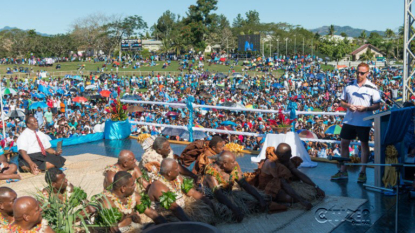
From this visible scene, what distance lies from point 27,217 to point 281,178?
2955 millimetres

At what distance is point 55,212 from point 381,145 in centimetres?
405

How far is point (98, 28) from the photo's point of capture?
76125mm

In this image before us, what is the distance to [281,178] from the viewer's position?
5.18 metres

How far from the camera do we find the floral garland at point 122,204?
13.2 ft

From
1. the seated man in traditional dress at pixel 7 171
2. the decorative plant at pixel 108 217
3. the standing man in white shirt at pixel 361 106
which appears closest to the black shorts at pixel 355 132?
the standing man in white shirt at pixel 361 106

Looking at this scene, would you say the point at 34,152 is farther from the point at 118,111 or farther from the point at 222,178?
the point at 222,178

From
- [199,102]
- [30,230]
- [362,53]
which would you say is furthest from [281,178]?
[362,53]

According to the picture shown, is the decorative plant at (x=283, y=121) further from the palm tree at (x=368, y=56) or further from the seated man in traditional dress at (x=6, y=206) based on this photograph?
the palm tree at (x=368, y=56)

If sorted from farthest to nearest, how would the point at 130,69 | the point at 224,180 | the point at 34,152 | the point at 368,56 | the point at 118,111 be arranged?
the point at 368,56 < the point at 130,69 < the point at 118,111 < the point at 34,152 < the point at 224,180

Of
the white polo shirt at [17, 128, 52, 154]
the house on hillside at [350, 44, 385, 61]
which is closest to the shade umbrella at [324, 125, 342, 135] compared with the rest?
the white polo shirt at [17, 128, 52, 154]

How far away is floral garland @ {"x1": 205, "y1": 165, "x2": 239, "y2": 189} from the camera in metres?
4.95

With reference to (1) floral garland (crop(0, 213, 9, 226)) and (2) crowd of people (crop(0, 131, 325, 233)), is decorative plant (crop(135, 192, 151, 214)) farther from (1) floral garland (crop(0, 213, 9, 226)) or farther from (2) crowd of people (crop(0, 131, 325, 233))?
(1) floral garland (crop(0, 213, 9, 226))

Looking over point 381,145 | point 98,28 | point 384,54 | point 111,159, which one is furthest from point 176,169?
point 384,54

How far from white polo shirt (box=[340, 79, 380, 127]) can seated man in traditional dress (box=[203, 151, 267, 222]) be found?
2108 millimetres
